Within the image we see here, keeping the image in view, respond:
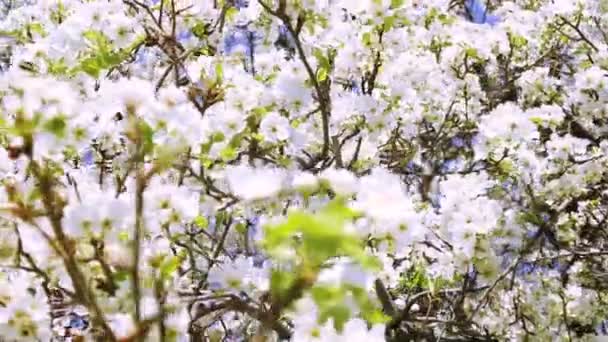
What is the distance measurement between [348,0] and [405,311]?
1176 millimetres

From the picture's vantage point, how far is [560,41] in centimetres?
466

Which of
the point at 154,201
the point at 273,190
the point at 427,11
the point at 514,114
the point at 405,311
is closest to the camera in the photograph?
the point at 273,190

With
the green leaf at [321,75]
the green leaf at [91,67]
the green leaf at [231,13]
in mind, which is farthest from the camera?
the green leaf at [231,13]

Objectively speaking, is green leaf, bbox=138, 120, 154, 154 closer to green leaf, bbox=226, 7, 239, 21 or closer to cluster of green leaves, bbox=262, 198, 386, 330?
cluster of green leaves, bbox=262, 198, 386, 330

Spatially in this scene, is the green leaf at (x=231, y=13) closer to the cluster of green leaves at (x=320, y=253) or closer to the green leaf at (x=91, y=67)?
the green leaf at (x=91, y=67)

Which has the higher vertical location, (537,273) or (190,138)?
(537,273)

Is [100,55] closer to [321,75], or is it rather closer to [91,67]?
[91,67]

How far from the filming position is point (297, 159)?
3.12 metres

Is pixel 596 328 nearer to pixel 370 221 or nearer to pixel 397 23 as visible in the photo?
pixel 397 23

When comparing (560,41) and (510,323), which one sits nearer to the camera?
(510,323)

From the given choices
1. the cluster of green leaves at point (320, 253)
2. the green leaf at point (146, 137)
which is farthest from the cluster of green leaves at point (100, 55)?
the cluster of green leaves at point (320, 253)

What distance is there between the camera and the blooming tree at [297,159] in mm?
1360

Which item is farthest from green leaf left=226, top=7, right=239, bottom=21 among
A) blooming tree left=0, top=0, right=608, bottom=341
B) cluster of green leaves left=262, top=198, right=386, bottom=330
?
cluster of green leaves left=262, top=198, right=386, bottom=330

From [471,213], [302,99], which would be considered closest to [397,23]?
[302,99]
